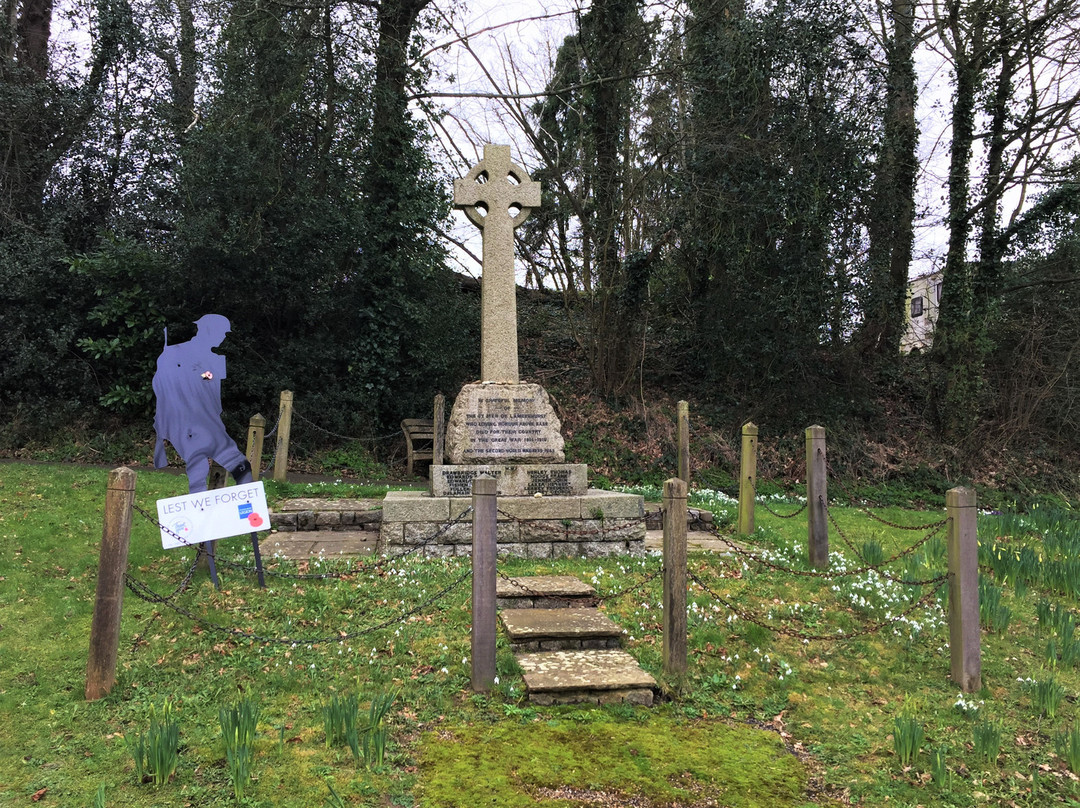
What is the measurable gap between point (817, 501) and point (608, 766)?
15.3ft

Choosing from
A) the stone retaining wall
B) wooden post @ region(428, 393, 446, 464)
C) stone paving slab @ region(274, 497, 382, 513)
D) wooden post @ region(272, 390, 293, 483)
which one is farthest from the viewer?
wooden post @ region(428, 393, 446, 464)

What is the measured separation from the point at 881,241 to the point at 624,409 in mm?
6378

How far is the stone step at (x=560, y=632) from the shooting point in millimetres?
5016

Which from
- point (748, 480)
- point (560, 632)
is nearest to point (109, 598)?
point (560, 632)

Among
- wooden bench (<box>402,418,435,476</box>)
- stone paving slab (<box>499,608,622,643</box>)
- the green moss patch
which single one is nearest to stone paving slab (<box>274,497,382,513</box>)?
wooden bench (<box>402,418,435,476</box>)

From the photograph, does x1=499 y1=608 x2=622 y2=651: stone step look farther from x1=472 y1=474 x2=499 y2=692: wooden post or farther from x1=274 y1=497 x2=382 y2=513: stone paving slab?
x1=274 y1=497 x2=382 y2=513: stone paving slab

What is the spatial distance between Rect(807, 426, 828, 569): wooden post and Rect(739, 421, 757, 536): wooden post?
0.98 metres

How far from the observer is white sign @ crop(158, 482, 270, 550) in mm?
5328

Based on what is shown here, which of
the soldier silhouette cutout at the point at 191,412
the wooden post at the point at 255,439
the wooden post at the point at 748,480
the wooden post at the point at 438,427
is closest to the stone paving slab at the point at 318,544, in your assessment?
the soldier silhouette cutout at the point at 191,412

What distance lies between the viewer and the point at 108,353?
13500 mm

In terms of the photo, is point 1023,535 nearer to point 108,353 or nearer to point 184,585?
point 184,585

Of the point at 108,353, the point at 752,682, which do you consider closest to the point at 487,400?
the point at 752,682

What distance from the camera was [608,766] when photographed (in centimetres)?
359

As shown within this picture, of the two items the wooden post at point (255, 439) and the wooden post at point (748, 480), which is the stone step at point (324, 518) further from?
the wooden post at point (748, 480)
